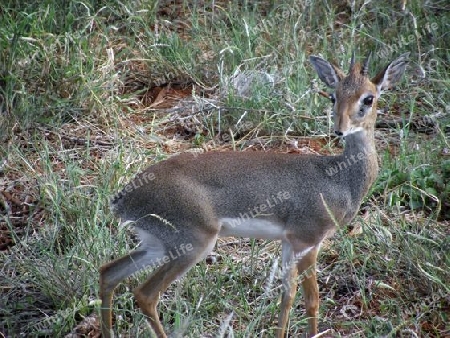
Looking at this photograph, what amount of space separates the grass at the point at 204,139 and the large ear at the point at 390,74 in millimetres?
865

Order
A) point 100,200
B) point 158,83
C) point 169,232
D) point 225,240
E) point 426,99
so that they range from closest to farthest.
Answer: point 169,232 → point 100,200 → point 225,240 → point 426,99 → point 158,83

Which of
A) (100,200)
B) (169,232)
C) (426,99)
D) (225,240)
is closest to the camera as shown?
(169,232)

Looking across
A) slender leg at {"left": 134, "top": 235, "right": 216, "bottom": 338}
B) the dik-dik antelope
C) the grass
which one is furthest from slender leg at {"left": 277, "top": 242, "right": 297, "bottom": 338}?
slender leg at {"left": 134, "top": 235, "right": 216, "bottom": 338}

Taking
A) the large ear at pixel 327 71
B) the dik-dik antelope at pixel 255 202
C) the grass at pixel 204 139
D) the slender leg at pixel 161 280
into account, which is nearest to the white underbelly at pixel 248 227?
the dik-dik antelope at pixel 255 202

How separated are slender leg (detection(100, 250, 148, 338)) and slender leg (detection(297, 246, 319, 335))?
91 centimetres

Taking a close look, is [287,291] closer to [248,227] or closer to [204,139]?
[248,227]

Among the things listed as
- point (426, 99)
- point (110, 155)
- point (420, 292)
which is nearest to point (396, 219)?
point (420, 292)

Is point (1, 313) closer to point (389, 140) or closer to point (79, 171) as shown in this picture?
point (79, 171)

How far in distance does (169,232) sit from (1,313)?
4.13 ft

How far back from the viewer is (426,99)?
7301mm

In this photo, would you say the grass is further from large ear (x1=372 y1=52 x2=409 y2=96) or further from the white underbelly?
large ear (x1=372 y1=52 x2=409 y2=96)

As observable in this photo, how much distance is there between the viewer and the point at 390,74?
5.64 metres

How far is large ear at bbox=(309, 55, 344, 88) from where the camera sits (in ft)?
18.4

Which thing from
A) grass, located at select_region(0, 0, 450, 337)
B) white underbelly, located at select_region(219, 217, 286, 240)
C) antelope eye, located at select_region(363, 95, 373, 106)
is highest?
antelope eye, located at select_region(363, 95, 373, 106)
